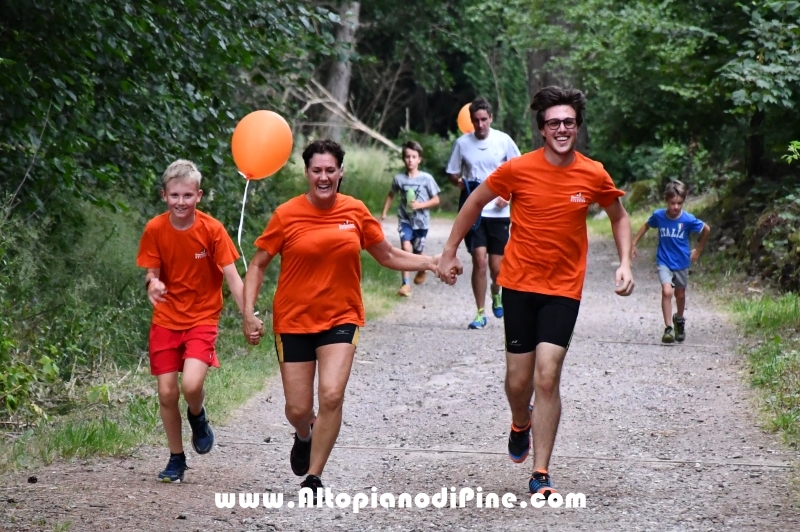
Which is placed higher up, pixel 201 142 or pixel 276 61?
pixel 276 61

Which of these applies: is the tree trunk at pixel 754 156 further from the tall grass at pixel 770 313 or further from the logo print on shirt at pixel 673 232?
the logo print on shirt at pixel 673 232

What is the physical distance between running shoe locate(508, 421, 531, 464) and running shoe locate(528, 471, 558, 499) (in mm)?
480

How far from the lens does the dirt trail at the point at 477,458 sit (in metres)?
5.87

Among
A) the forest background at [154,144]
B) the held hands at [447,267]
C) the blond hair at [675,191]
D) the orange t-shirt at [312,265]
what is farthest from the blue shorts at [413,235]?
the orange t-shirt at [312,265]

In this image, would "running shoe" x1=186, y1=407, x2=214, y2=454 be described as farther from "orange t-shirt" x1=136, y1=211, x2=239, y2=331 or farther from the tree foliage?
the tree foliage

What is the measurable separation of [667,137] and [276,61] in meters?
9.83

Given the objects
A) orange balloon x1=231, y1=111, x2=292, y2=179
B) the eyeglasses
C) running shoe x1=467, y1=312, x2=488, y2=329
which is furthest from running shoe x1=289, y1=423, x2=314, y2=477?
running shoe x1=467, y1=312, x2=488, y2=329

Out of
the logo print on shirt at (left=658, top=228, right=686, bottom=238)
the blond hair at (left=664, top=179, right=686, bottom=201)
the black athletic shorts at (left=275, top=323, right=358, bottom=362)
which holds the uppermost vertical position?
the blond hair at (left=664, top=179, right=686, bottom=201)

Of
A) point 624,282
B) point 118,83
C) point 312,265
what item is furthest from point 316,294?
point 118,83

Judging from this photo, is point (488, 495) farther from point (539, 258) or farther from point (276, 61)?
point (276, 61)

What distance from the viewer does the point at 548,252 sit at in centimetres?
635

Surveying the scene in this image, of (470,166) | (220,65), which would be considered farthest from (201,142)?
(470,166)

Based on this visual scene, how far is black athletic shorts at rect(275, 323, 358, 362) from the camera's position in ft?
20.2

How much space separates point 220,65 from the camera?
11273mm
